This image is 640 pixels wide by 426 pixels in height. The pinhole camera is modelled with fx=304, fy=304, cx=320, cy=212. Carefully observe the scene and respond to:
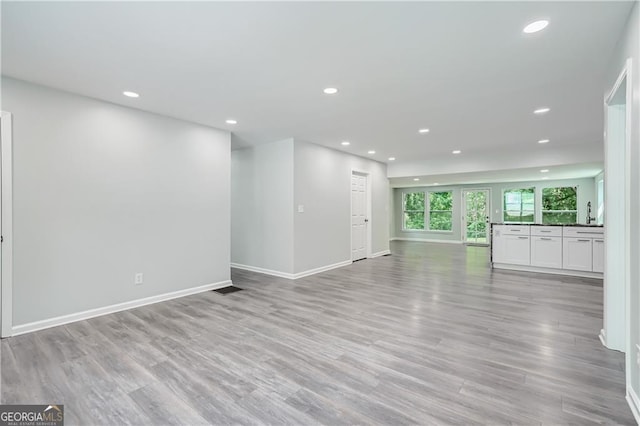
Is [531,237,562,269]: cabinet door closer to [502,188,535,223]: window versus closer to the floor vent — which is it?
[502,188,535,223]: window

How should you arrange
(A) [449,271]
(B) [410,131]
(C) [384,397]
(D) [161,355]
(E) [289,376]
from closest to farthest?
(C) [384,397]
(E) [289,376]
(D) [161,355]
(B) [410,131]
(A) [449,271]

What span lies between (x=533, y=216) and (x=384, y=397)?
436 inches

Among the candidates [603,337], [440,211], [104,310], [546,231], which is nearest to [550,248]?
[546,231]

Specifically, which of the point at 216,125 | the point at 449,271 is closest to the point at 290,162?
the point at 216,125

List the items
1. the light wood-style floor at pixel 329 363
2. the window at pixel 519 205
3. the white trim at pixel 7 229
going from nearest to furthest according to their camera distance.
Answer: the light wood-style floor at pixel 329 363, the white trim at pixel 7 229, the window at pixel 519 205

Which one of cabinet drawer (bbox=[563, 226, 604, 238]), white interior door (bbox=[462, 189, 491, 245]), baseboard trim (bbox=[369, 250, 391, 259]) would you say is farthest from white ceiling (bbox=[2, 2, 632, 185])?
white interior door (bbox=[462, 189, 491, 245])

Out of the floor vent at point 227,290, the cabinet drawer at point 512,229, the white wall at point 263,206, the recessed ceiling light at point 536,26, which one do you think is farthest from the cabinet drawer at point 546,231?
the floor vent at point 227,290

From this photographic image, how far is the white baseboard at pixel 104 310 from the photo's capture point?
3.07m

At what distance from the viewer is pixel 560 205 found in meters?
10.2

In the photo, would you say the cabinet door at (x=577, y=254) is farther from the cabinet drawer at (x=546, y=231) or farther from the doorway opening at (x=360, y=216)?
the doorway opening at (x=360, y=216)

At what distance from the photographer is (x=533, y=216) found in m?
10.5

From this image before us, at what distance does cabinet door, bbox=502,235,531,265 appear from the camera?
623 cm

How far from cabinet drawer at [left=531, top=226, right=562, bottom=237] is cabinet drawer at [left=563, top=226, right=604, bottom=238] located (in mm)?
99

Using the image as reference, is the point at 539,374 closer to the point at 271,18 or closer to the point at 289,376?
the point at 289,376
